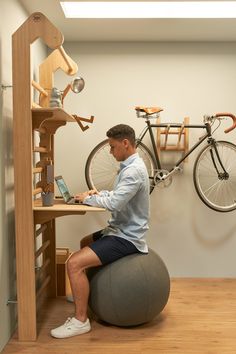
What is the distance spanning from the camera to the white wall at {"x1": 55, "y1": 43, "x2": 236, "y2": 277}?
3539 millimetres

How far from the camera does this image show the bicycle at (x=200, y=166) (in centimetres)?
337

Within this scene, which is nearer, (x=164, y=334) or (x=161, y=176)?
(x=164, y=334)

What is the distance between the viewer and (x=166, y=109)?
11.7 ft

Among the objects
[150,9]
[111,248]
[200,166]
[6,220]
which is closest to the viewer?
[6,220]

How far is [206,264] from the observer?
12.1ft

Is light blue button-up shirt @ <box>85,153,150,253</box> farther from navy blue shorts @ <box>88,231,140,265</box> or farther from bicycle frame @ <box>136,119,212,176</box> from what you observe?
bicycle frame @ <box>136,119,212,176</box>

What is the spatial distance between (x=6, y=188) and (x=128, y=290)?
1058 mm

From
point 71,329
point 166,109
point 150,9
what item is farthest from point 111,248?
point 150,9

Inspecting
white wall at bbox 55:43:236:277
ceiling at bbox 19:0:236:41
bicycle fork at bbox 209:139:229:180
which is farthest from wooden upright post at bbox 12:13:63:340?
bicycle fork at bbox 209:139:229:180

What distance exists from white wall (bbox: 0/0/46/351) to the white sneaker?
1.05ft

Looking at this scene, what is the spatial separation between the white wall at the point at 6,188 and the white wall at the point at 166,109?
1184 millimetres

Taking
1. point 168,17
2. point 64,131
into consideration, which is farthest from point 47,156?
point 168,17

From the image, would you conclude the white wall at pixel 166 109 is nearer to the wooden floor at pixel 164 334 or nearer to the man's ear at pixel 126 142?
the wooden floor at pixel 164 334

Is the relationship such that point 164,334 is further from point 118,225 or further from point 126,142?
point 126,142
